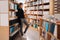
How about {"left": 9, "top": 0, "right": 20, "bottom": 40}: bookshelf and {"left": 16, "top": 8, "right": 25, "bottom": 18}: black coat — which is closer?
{"left": 9, "top": 0, "right": 20, "bottom": 40}: bookshelf

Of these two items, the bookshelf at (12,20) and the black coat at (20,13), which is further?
the black coat at (20,13)

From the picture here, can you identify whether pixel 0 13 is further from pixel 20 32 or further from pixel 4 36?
pixel 20 32

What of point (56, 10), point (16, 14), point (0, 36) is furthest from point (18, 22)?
point (0, 36)

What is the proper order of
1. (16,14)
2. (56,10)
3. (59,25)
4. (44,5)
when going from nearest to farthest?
(59,25) < (56,10) < (16,14) < (44,5)

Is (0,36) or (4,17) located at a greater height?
(4,17)

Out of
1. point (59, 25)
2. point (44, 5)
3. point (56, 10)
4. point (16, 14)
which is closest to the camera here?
point (59, 25)

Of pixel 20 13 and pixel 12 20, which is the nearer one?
pixel 12 20

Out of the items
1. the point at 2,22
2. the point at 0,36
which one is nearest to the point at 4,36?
the point at 0,36

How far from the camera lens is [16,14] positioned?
6699 millimetres

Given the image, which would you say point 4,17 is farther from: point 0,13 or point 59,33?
point 59,33

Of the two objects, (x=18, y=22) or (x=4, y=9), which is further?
(x=18, y=22)

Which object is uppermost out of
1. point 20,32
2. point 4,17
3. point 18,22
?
point 4,17

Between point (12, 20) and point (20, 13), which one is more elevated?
point (20, 13)

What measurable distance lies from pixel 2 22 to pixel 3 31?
0.67ft
